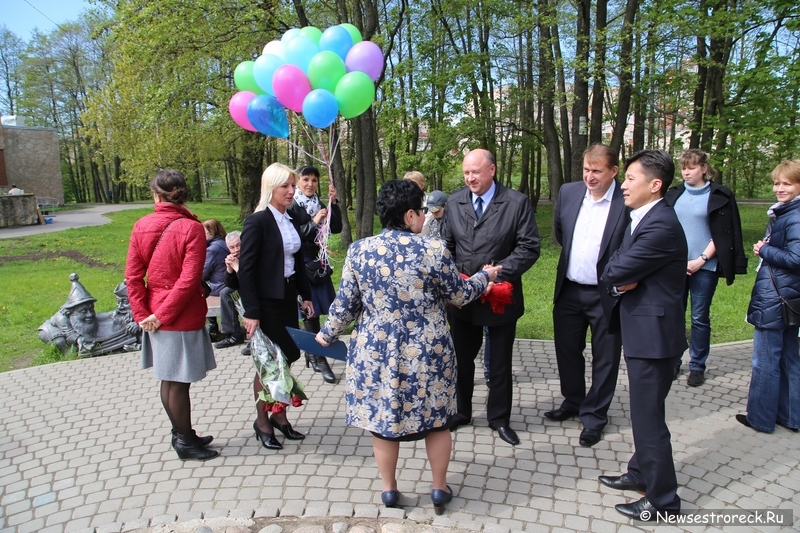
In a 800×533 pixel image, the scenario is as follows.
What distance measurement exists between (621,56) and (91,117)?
67.7 ft

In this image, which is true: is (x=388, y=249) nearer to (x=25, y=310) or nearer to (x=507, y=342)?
(x=507, y=342)

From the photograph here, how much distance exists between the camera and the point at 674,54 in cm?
1434

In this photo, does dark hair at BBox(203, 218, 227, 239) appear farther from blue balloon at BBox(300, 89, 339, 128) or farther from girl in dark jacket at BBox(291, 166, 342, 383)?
blue balloon at BBox(300, 89, 339, 128)

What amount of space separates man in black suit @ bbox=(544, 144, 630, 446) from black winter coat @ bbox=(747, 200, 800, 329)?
1.14 metres

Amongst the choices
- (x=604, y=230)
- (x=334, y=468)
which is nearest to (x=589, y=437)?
(x=604, y=230)

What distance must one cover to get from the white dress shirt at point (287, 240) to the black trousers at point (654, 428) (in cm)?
236

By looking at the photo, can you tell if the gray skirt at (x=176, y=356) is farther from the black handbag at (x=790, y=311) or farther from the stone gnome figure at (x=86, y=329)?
the black handbag at (x=790, y=311)

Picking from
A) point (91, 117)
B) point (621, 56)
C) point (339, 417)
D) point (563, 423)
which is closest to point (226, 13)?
point (621, 56)

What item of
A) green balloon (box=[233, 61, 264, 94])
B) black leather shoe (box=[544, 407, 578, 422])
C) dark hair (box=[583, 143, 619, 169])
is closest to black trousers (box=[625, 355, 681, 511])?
black leather shoe (box=[544, 407, 578, 422])

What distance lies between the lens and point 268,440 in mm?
3957

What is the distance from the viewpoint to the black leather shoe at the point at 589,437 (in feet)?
12.8

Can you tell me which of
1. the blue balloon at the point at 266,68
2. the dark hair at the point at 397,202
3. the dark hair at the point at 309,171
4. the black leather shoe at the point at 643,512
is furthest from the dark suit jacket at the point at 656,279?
the blue balloon at the point at 266,68

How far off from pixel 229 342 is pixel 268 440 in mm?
2637

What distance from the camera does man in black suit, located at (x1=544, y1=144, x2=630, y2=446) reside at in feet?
12.1
